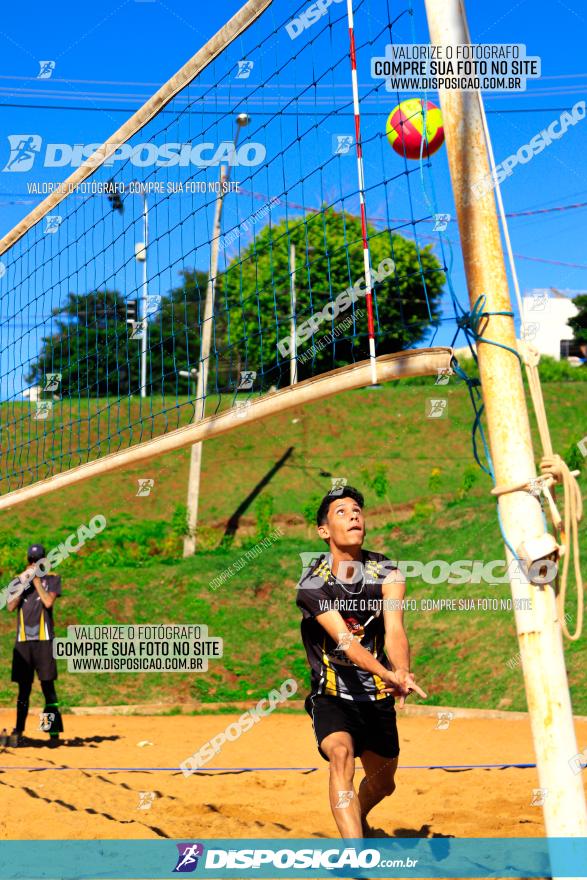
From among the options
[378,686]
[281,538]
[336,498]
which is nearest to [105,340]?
[336,498]

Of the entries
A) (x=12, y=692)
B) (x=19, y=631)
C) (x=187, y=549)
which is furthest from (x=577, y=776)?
(x=187, y=549)

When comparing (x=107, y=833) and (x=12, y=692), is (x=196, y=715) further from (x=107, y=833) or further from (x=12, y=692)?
(x=107, y=833)

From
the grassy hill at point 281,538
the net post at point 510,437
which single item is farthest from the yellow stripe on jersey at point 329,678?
the grassy hill at point 281,538

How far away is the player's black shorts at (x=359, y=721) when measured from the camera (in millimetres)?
4449

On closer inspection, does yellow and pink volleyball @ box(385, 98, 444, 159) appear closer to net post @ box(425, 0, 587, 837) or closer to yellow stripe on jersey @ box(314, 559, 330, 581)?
net post @ box(425, 0, 587, 837)

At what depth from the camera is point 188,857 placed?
4.76m

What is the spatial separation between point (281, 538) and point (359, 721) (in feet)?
48.3

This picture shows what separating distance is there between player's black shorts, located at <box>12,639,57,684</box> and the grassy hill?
3589 mm

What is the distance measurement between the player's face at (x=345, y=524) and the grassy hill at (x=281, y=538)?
6.25 metres

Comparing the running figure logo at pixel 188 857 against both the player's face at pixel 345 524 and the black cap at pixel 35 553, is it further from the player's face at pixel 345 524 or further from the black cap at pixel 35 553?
the black cap at pixel 35 553

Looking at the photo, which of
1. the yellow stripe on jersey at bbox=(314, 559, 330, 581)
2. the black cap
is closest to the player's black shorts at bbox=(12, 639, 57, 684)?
the black cap

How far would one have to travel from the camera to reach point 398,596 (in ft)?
14.8

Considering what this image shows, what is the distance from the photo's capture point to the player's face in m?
4.52

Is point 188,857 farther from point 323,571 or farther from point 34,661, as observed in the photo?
point 34,661
